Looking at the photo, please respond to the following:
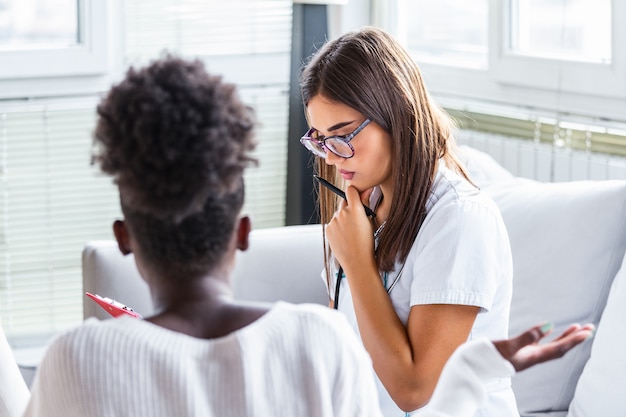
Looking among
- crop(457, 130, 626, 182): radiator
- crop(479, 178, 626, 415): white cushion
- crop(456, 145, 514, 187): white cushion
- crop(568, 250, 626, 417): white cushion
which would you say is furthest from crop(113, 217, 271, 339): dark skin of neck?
crop(457, 130, 626, 182): radiator

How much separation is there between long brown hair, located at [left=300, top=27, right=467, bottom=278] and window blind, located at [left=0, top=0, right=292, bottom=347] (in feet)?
5.27

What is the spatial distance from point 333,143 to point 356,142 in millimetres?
47

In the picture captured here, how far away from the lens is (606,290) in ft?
6.48

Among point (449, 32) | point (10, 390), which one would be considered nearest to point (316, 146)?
point (10, 390)


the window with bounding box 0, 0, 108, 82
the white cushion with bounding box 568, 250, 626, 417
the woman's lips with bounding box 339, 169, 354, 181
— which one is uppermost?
the window with bounding box 0, 0, 108, 82

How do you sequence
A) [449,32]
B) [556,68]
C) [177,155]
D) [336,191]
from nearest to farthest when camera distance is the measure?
[177,155]
[336,191]
[556,68]
[449,32]

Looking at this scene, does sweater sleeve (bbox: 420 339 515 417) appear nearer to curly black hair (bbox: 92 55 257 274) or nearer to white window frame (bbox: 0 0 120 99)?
curly black hair (bbox: 92 55 257 274)

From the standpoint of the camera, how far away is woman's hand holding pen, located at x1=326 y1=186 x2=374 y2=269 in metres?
1.57

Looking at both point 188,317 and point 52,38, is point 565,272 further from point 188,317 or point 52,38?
point 52,38

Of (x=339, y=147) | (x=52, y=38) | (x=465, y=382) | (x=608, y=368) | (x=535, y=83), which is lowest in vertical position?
(x=608, y=368)

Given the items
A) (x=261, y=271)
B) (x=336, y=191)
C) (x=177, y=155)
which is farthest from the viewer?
(x=261, y=271)

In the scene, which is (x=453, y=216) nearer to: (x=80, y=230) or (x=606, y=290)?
(x=606, y=290)

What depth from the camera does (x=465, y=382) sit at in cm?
98

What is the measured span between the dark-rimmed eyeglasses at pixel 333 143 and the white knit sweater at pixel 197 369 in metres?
0.68
